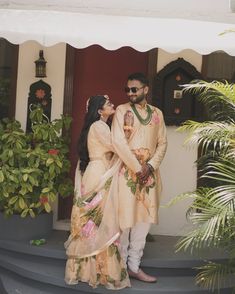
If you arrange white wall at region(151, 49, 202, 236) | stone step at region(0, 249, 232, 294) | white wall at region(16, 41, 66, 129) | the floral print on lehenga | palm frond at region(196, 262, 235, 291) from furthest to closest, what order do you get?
1. white wall at region(16, 41, 66, 129)
2. white wall at region(151, 49, 202, 236)
3. stone step at region(0, 249, 232, 294)
4. the floral print on lehenga
5. palm frond at region(196, 262, 235, 291)

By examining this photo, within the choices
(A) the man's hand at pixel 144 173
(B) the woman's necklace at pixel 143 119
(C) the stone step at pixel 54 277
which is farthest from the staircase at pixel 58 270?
(B) the woman's necklace at pixel 143 119

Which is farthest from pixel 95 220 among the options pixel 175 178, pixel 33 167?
pixel 175 178

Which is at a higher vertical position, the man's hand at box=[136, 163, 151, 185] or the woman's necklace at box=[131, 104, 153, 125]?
the woman's necklace at box=[131, 104, 153, 125]

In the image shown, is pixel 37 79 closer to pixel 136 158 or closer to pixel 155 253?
pixel 136 158

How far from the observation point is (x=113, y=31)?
507cm

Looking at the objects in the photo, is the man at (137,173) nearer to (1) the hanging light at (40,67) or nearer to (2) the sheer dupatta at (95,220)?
(2) the sheer dupatta at (95,220)

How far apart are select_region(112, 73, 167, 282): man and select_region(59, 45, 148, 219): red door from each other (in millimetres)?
1787

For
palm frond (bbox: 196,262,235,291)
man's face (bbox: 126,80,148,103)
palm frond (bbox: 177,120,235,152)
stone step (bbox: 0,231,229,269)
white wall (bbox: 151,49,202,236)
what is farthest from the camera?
white wall (bbox: 151,49,202,236)

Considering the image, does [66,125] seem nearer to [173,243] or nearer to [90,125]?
[90,125]

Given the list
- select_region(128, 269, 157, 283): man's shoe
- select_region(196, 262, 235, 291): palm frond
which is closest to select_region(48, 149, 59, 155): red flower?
select_region(128, 269, 157, 283): man's shoe

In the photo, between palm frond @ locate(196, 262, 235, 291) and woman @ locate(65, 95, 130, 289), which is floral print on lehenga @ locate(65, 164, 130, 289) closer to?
woman @ locate(65, 95, 130, 289)

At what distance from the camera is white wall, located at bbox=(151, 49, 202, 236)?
254 inches

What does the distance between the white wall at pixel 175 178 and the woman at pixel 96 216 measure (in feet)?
5.64

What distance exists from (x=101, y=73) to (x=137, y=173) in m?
2.42
